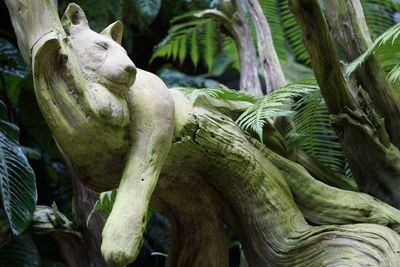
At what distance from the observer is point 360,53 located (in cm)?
132

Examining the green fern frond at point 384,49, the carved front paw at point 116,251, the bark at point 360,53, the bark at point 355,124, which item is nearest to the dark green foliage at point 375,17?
the green fern frond at point 384,49

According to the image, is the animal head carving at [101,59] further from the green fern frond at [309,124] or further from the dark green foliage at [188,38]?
the dark green foliage at [188,38]

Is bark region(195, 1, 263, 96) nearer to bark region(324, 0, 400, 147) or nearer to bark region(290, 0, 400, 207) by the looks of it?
bark region(324, 0, 400, 147)

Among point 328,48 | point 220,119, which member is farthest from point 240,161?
point 328,48

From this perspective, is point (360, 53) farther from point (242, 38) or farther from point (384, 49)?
point (242, 38)

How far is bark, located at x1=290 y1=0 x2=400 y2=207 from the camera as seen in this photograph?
1.12 meters

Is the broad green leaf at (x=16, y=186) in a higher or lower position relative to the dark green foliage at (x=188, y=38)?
lower

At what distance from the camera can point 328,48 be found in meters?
1.13

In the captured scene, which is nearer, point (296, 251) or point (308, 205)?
point (296, 251)

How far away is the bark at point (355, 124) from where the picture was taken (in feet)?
3.69

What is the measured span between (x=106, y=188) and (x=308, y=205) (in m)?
0.45

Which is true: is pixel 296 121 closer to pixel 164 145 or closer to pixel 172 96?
pixel 172 96

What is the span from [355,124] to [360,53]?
22cm

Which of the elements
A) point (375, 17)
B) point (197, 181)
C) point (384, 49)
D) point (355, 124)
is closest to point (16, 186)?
point (197, 181)
